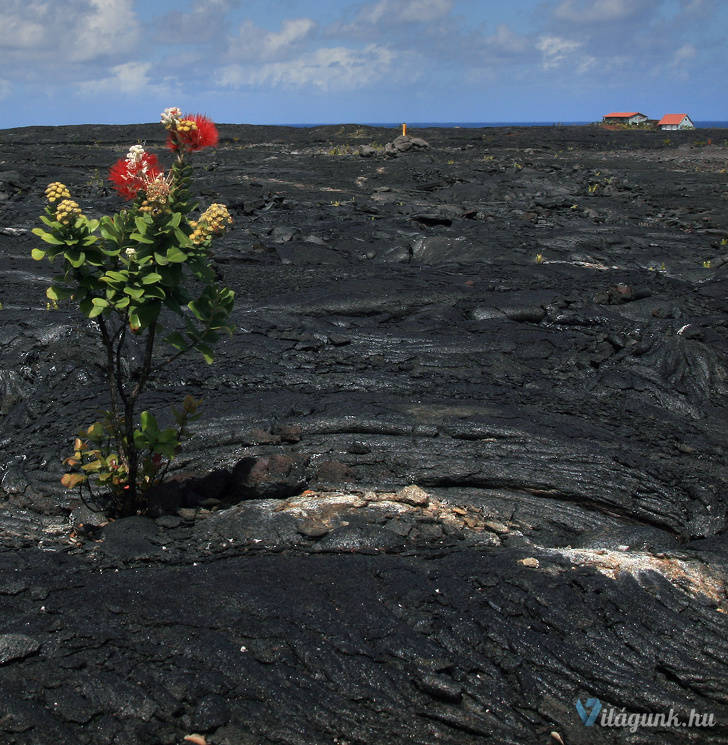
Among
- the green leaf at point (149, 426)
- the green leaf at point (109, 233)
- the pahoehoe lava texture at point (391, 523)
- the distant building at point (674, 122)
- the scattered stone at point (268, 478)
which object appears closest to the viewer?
the pahoehoe lava texture at point (391, 523)

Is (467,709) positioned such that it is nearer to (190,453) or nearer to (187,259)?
(187,259)

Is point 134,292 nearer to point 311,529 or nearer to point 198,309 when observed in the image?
point 198,309

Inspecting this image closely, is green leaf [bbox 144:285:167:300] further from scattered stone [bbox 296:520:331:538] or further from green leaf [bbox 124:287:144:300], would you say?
scattered stone [bbox 296:520:331:538]

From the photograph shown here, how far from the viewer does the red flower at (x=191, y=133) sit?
4.28 m

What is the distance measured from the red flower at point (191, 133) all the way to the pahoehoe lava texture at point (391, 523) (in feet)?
8.23

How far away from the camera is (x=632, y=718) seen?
356cm

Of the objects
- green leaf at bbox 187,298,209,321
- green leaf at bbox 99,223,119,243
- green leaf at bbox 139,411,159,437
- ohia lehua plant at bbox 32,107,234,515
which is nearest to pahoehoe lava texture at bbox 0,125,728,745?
green leaf at bbox 139,411,159,437

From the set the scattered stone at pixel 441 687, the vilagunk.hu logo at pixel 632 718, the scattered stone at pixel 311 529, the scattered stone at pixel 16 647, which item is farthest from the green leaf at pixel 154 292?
the vilagunk.hu logo at pixel 632 718

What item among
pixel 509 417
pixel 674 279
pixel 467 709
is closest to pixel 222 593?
pixel 467 709

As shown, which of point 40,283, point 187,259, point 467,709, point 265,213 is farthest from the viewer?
point 265,213

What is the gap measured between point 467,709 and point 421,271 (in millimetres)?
9670

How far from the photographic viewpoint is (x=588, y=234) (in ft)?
50.7

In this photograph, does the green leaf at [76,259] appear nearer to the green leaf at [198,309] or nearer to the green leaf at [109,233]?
the green leaf at [109,233]

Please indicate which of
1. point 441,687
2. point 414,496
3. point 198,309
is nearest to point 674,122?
point 414,496
